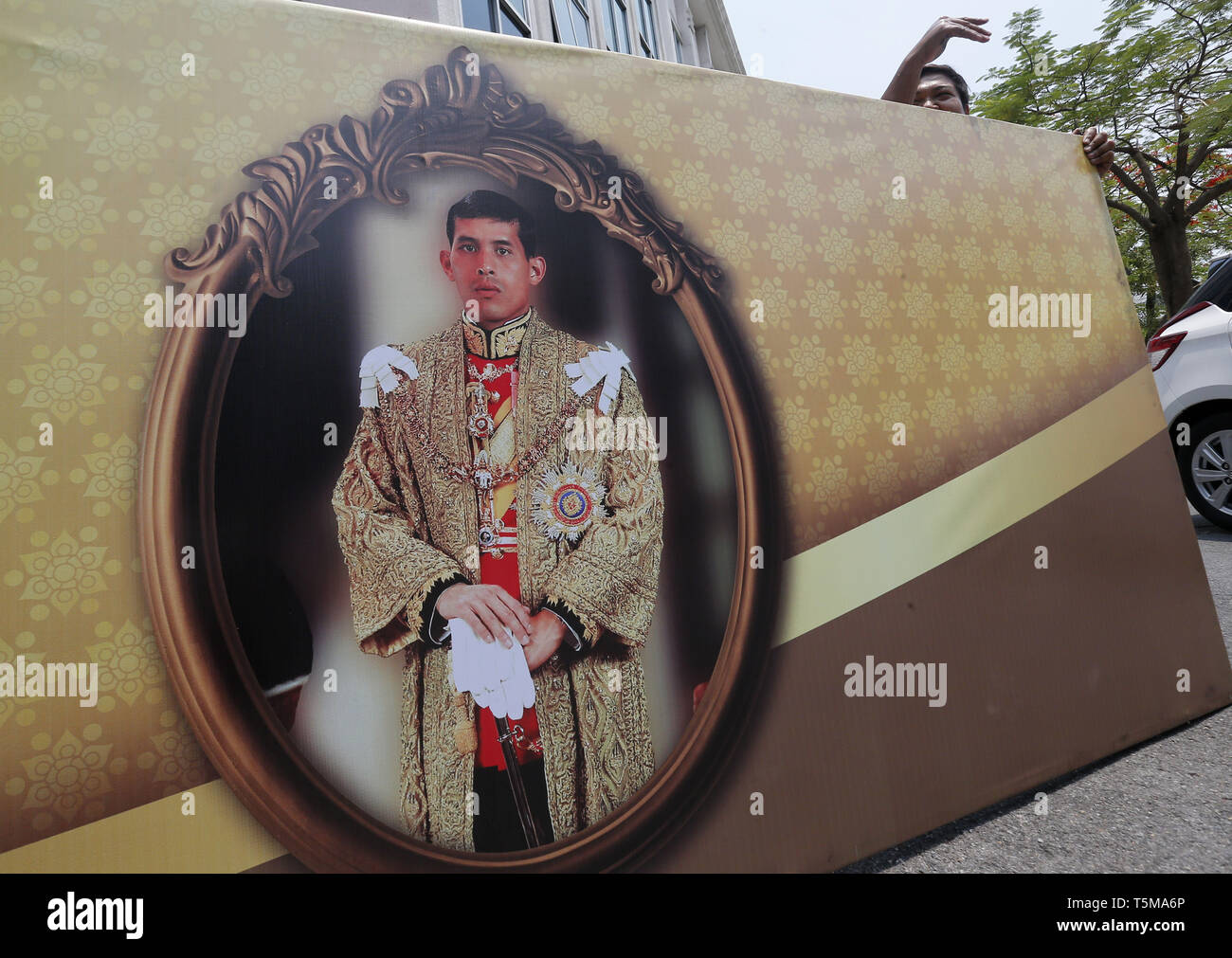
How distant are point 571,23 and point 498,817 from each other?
24.6 feet

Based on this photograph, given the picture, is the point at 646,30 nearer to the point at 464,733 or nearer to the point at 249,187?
the point at 249,187

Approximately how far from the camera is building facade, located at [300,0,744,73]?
3.56m

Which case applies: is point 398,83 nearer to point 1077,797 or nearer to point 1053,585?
point 1053,585

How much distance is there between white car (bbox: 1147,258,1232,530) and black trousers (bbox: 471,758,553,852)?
4.75 meters

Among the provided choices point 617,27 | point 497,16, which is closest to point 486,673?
point 497,16

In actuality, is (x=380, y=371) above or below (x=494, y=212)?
below

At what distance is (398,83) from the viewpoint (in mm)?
1619

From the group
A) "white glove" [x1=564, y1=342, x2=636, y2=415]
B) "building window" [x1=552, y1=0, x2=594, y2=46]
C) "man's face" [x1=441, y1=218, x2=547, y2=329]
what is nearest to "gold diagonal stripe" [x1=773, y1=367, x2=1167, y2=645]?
"white glove" [x1=564, y1=342, x2=636, y2=415]

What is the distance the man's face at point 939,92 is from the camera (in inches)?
111

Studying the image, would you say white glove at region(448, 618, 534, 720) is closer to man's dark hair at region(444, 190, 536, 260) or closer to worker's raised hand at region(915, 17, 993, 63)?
man's dark hair at region(444, 190, 536, 260)

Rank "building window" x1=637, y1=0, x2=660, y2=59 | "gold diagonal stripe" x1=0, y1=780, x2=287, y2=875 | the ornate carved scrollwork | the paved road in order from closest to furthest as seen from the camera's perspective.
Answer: "gold diagonal stripe" x1=0, y1=780, x2=287, y2=875
the ornate carved scrollwork
the paved road
"building window" x1=637, y1=0, x2=660, y2=59

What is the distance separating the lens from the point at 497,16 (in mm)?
4758
